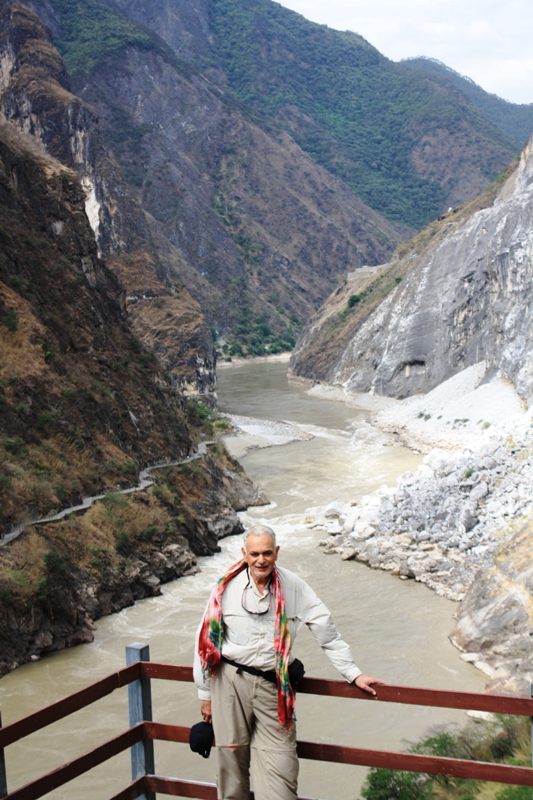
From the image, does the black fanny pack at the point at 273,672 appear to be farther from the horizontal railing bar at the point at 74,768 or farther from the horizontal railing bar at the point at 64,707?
the horizontal railing bar at the point at 74,768

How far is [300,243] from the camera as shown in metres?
150

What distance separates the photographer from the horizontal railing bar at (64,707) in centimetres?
420

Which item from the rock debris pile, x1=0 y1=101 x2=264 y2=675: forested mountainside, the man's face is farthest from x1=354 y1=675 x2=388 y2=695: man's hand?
the rock debris pile

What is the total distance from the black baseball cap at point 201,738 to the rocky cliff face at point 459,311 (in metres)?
35.8

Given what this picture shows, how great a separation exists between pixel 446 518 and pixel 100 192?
5144 centimetres

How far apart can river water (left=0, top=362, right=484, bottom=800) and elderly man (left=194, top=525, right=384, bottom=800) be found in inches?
134

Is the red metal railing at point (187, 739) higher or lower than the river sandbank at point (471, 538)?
higher

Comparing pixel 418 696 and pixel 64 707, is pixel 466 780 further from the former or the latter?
pixel 64 707

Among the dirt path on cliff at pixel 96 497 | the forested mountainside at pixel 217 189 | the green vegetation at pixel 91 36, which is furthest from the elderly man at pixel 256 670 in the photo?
the green vegetation at pixel 91 36

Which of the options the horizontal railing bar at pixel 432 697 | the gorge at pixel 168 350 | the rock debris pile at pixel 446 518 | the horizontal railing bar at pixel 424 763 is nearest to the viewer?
the horizontal railing bar at pixel 432 697

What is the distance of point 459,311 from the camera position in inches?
2211

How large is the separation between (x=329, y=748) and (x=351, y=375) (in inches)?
2579

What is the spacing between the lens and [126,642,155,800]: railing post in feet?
15.5

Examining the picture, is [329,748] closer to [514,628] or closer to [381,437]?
[514,628]
